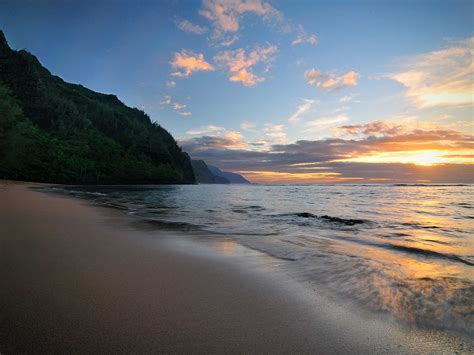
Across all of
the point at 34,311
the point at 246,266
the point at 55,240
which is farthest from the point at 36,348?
the point at 55,240

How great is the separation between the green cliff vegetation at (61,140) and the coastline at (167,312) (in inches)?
1355

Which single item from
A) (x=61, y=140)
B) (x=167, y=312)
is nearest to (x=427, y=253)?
(x=167, y=312)

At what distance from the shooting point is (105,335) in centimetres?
209

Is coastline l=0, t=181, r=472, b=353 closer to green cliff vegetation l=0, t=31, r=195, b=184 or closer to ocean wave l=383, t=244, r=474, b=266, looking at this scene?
ocean wave l=383, t=244, r=474, b=266

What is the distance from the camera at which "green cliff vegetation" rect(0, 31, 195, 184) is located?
41353 millimetres

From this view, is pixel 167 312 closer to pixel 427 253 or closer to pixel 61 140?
pixel 427 253

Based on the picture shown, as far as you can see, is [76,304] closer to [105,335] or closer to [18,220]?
[105,335]

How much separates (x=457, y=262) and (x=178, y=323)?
18.4 ft

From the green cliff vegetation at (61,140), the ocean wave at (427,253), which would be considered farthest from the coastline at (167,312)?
the green cliff vegetation at (61,140)

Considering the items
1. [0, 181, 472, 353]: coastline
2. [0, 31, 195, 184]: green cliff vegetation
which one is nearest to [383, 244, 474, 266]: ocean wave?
[0, 181, 472, 353]: coastline

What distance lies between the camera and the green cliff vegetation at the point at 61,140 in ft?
136

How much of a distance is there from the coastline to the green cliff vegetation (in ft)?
113

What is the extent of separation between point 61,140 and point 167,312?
93.3 meters

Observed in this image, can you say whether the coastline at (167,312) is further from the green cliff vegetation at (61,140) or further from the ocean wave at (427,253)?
the green cliff vegetation at (61,140)
